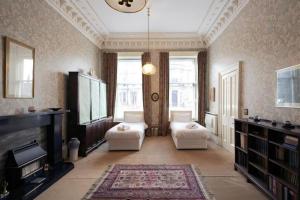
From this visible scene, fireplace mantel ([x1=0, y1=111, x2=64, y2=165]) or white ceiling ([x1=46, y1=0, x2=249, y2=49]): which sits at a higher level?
white ceiling ([x1=46, y1=0, x2=249, y2=49])

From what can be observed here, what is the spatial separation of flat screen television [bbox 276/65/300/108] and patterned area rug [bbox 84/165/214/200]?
68.5 inches

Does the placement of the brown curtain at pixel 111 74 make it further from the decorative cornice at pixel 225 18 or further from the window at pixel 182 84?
the decorative cornice at pixel 225 18

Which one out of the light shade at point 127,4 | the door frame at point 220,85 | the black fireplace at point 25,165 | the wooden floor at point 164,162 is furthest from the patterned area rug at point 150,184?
the light shade at point 127,4

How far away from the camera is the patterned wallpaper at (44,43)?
10.2 feet

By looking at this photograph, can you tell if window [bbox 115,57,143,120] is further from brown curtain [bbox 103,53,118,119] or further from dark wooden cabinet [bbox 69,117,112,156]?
dark wooden cabinet [bbox 69,117,112,156]

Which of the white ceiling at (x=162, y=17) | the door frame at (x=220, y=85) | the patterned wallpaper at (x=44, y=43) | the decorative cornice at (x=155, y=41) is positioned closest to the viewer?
the patterned wallpaper at (x=44, y=43)

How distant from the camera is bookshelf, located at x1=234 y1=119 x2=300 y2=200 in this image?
2387 millimetres

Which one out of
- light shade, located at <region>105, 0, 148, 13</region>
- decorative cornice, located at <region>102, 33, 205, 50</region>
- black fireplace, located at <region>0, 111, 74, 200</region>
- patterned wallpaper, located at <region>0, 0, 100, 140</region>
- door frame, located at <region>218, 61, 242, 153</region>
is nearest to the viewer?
light shade, located at <region>105, 0, 148, 13</region>

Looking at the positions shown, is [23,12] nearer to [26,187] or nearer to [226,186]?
[26,187]

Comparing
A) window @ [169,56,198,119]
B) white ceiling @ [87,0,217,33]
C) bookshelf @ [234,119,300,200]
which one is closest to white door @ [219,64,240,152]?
bookshelf @ [234,119,300,200]

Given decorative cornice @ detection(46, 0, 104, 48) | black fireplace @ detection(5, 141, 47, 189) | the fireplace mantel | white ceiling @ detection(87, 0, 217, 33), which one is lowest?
black fireplace @ detection(5, 141, 47, 189)

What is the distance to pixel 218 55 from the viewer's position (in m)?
6.63

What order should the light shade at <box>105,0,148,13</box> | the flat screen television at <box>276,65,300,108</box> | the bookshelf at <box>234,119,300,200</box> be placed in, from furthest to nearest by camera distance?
the flat screen television at <box>276,65,300,108</box> < the light shade at <box>105,0,148,13</box> < the bookshelf at <box>234,119,300,200</box>

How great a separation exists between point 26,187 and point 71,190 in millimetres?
629
